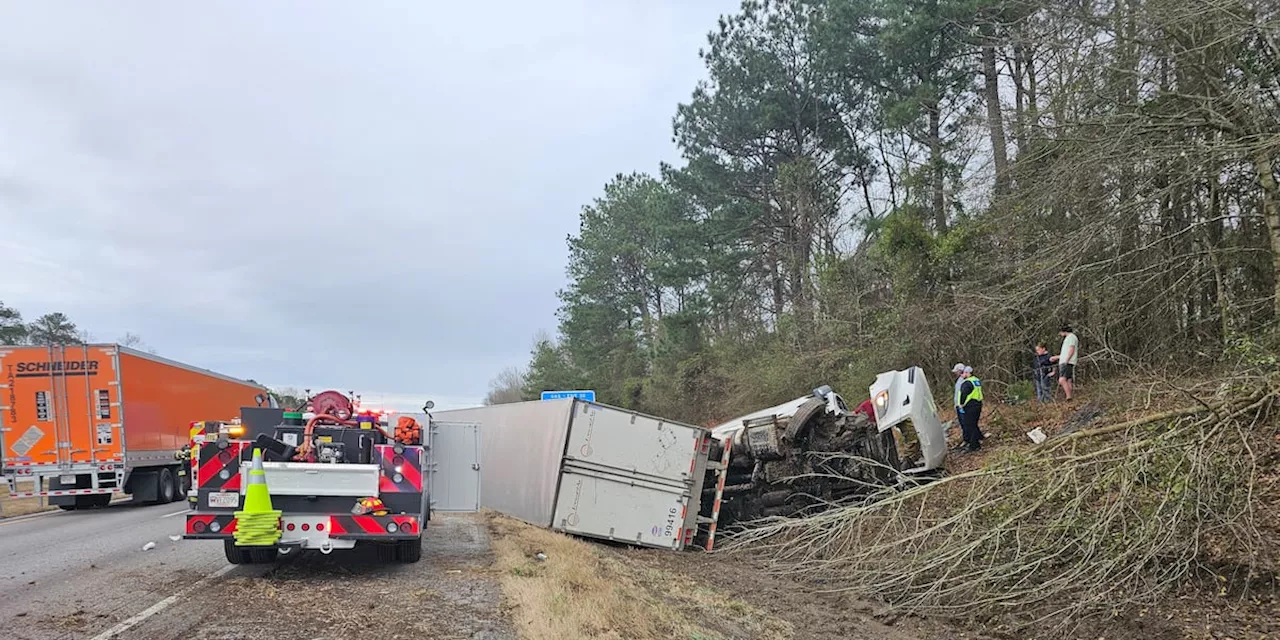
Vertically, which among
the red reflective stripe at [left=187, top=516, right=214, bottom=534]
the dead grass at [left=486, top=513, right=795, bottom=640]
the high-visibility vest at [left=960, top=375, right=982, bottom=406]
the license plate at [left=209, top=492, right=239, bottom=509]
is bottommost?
the dead grass at [left=486, top=513, right=795, bottom=640]

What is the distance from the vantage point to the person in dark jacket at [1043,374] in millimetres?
13375

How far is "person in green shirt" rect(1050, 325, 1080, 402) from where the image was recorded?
12.1m

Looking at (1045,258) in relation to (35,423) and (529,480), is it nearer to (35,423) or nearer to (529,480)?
(529,480)

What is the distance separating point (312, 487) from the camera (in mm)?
6691

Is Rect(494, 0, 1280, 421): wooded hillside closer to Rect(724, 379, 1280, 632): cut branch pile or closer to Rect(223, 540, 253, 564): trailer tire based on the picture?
Rect(724, 379, 1280, 632): cut branch pile

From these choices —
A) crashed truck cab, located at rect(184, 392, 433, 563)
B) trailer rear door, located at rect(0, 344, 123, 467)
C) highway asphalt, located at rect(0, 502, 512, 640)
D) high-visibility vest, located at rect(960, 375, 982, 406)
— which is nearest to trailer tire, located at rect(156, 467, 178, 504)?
trailer rear door, located at rect(0, 344, 123, 467)

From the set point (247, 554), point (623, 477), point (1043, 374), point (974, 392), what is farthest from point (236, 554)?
point (1043, 374)

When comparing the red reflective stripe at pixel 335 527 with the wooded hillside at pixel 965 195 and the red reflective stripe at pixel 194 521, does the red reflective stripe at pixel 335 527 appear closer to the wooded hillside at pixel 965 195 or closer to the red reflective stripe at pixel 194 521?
the red reflective stripe at pixel 194 521

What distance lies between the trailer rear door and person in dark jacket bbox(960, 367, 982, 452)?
1435cm

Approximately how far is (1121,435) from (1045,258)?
12.3ft

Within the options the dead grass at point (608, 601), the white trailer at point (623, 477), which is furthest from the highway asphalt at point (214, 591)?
the white trailer at point (623, 477)

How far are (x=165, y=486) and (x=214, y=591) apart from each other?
11325 millimetres

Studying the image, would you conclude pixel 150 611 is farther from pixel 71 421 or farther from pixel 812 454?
pixel 71 421

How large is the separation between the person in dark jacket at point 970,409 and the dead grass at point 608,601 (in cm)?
625
